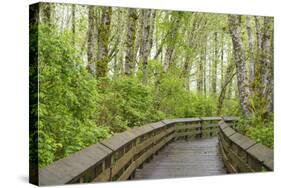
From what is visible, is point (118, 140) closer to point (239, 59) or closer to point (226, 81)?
point (226, 81)

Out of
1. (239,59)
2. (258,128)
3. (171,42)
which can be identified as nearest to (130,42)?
(171,42)

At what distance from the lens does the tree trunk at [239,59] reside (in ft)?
34.4

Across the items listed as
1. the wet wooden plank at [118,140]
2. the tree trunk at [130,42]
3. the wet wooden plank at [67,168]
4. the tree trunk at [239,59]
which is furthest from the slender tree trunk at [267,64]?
the wet wooden plank at [67,168]

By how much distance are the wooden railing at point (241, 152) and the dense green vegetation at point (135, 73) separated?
0.23 m

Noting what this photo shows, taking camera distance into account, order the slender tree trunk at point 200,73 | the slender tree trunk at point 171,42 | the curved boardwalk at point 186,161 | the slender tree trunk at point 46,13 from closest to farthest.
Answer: the slender tree trunk at point 46,13
the curved boardwalk at point 186,161
the slender tree trunk at point 171,42
the slender tree trunk at point 200,73

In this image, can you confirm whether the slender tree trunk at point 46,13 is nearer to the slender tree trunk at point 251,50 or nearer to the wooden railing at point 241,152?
the wooden railing at point 241,152

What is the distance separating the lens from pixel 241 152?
9961 millimetres

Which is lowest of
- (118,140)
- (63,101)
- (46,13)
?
(118,140)

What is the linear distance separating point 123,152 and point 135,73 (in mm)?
1281

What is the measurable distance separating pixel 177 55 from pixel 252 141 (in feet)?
6.33

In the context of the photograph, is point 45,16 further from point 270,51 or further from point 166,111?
point 270,51

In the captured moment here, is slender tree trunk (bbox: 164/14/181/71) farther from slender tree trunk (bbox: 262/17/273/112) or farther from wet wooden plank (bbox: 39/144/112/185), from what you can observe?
wet wooden plank (bbox: 39/144/112/185)

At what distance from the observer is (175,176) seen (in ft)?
32.0

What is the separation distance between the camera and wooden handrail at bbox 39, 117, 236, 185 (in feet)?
26.8
